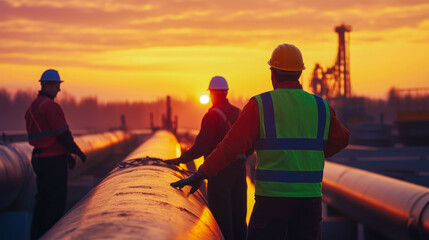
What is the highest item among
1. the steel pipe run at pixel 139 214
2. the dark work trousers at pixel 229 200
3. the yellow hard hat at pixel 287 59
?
the yellow hard hat at pixel 287 59

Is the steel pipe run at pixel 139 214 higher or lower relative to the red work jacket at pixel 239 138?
lower

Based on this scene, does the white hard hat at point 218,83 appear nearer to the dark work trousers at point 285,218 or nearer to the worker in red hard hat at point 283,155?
the worker in red hard hat at point 283,155

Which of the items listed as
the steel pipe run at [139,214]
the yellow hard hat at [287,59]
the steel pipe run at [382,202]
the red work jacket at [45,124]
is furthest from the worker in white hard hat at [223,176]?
the steel pipe run at [382,202]

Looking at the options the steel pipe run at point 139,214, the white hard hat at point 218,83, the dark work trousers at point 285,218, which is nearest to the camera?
the steel pipe run at point 139,214

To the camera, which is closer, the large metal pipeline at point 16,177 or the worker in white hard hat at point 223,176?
the worker in white hard hat at point 223,176

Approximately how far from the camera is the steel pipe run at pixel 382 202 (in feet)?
20.4

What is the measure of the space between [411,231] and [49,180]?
177 inches

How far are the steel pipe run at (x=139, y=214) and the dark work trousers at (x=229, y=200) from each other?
1108mm

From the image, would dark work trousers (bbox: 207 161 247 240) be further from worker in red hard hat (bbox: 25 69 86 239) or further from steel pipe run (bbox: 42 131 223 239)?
worker in red hard hat (bbox: 25 69 86 239)

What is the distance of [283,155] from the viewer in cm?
317

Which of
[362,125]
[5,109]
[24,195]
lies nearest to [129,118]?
[5,109]

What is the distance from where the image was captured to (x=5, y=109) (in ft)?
351

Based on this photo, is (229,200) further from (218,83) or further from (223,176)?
(218,83)

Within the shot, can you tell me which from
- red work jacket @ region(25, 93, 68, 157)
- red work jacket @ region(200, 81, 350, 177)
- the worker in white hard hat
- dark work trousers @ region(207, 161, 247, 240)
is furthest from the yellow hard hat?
red work jacket @ region(25, 93, 68, 157)
